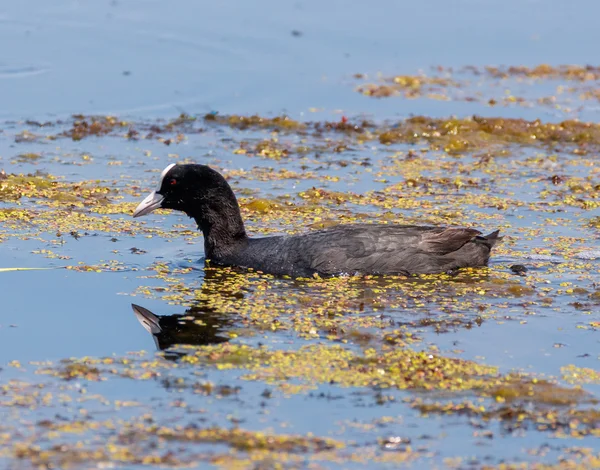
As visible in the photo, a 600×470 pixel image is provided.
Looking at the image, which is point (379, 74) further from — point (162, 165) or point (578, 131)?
point (162, 165)

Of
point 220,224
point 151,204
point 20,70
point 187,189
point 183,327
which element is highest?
point 20,70

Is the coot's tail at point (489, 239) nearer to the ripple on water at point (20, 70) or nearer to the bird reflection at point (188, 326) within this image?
the bird reflection at point (188, 326)

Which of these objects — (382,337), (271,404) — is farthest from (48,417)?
(382,337)

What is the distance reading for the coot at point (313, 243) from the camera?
29.0 feet

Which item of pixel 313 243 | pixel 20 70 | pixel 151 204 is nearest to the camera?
pixel 313 243

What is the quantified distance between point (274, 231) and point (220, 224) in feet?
2.97

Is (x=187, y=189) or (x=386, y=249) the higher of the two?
(x=187, y=189)

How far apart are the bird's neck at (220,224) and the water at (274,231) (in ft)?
0.73

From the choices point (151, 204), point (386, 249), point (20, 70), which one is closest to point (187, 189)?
point (151, 204)

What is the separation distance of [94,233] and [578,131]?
648 centimetres

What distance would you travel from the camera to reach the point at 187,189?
9383 mm

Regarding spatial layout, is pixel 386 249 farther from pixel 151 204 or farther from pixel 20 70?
pixel 20 70

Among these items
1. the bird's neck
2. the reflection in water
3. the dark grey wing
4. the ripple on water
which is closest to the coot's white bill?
the bird's neck

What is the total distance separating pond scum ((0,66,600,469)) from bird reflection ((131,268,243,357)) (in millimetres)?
26
